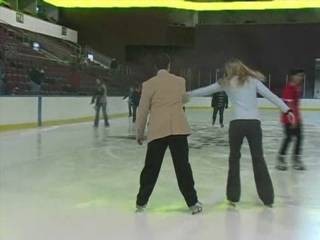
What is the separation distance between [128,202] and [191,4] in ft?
94.6

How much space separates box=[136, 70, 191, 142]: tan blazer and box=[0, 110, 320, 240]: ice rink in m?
0.67

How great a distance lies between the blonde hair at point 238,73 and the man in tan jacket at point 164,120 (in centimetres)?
49

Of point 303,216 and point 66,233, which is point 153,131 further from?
point 303,216

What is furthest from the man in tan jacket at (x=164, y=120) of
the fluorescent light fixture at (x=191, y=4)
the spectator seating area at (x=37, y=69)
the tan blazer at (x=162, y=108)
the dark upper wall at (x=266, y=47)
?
the fluorescent light fixture at (x=191, y=4)

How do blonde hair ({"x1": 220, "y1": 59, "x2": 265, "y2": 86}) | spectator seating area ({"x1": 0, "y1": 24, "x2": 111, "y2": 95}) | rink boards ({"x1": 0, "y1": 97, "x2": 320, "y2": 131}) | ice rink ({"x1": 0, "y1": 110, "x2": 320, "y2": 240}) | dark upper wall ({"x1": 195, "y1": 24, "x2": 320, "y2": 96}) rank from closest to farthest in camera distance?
ice rink ({"x1": 0, "y1": 110, "x2": 320, "y2": 240})
blonde hair ({"x1": 220, "y1": 59, "x2": 265, "y2": 86})
rink boards ({"x1": 0, "y1": 97, "x2": 320, "y2": 131})
spectator seating area ({"x1": 0, "y1": 24, "x2": 111, "y2": 95})
dark upper wall ({"x1": 195, "y1": 24, "x2": 320, "y2": 96})

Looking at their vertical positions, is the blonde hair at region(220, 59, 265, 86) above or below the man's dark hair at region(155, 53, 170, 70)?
below

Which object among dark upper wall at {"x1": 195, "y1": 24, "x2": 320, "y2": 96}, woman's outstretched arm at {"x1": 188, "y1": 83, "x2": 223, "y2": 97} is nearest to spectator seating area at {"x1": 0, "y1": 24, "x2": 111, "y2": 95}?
dark upper wall at {"x1": 195, "y1": 24, "x2": 320, "y2": 96}

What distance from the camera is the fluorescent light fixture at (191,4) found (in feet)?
102

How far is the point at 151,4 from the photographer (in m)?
31.8

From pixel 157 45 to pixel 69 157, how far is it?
24.2 meters

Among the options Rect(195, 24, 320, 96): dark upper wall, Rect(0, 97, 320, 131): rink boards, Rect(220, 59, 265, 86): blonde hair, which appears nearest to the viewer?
Rect(220, 59, 265, 86): blonde hair

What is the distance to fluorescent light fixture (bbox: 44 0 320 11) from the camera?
102 feet

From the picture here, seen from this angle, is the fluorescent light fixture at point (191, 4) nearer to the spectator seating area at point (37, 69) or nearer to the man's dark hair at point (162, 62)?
the spectator seating area at point (37, 69)

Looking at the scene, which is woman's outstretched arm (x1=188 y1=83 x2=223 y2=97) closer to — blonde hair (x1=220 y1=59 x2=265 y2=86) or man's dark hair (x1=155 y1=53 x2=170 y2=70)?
blonde hair (x1=220 y1=59 x2=265 y2=86)
